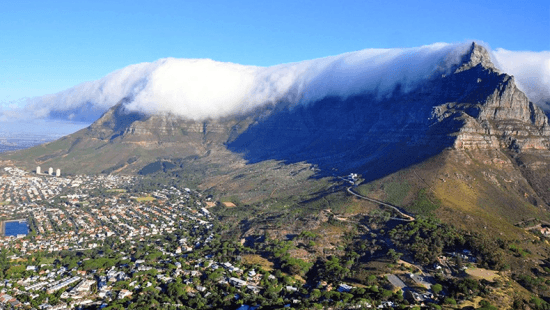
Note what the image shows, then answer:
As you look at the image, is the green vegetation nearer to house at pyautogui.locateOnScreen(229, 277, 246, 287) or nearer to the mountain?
the mountain

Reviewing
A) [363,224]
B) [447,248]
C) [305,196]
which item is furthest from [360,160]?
[447,248]

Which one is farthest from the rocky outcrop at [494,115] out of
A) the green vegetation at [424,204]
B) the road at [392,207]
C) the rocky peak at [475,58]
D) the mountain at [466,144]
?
the road at [392,207]

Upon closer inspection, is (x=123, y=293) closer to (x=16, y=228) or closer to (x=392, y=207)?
(x=16, y=228)

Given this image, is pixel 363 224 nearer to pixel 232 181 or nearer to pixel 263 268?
pixel 263 268

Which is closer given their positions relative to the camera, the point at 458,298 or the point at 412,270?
the point at 458,298

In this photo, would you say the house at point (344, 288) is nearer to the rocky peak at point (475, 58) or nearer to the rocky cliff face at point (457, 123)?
the rocky cliff face at point (457, 123)

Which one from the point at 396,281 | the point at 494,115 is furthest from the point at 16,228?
the point at 494,115
